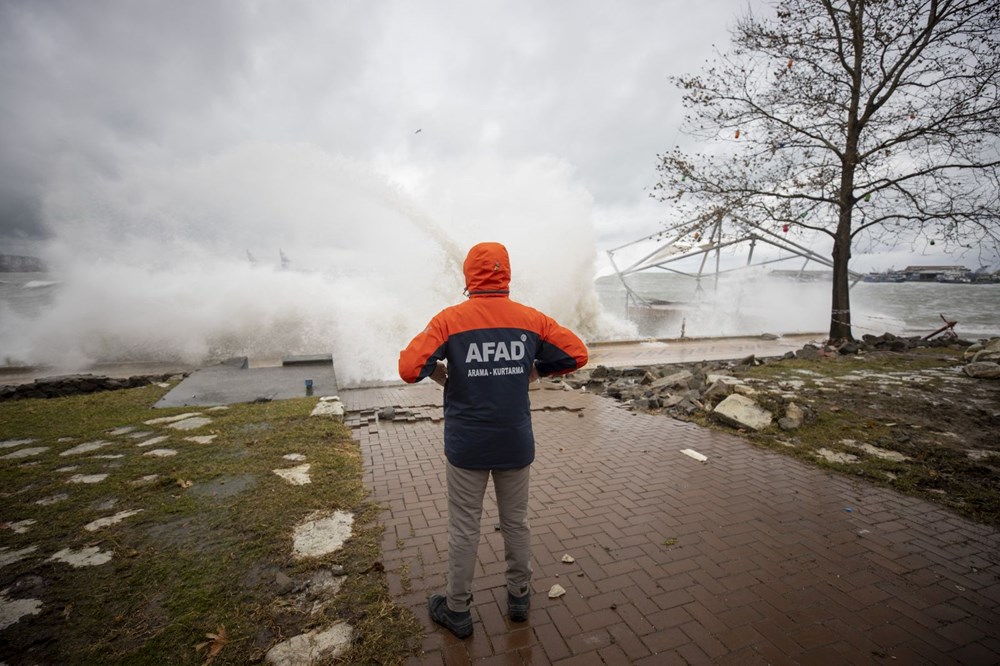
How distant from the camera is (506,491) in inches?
103

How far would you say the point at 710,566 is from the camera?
332 cm

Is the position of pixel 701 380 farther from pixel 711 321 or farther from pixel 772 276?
pixel 772 276

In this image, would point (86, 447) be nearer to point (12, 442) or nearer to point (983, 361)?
point (12, 442)

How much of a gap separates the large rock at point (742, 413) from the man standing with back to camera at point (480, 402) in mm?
5087

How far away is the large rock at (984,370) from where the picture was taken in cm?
861

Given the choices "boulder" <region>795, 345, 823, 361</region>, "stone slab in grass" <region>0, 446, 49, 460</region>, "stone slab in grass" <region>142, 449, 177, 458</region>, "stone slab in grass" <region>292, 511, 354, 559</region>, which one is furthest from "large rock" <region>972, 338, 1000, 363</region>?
"stone slab in grass" <region>0, 446, 49, 460</region>

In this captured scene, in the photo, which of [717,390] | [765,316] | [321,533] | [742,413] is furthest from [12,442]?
[765,316]

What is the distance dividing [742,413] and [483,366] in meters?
5.65

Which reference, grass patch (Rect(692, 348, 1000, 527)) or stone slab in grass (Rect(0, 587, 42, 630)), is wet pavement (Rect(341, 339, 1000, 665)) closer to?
grass patch (Rect(692, 348, 1000, 527))

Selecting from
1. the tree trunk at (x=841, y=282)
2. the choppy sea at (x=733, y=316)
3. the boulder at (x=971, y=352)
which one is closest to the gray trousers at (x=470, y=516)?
the boulder at (x=971, y=352)

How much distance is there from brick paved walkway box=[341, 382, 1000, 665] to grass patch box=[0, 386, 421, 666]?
13.4 inches

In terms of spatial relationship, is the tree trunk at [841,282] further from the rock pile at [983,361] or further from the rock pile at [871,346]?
the rock pile at [983,361]

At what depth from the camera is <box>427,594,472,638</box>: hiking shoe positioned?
8.51ft

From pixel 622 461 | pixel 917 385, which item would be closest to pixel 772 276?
pixel 917 385
